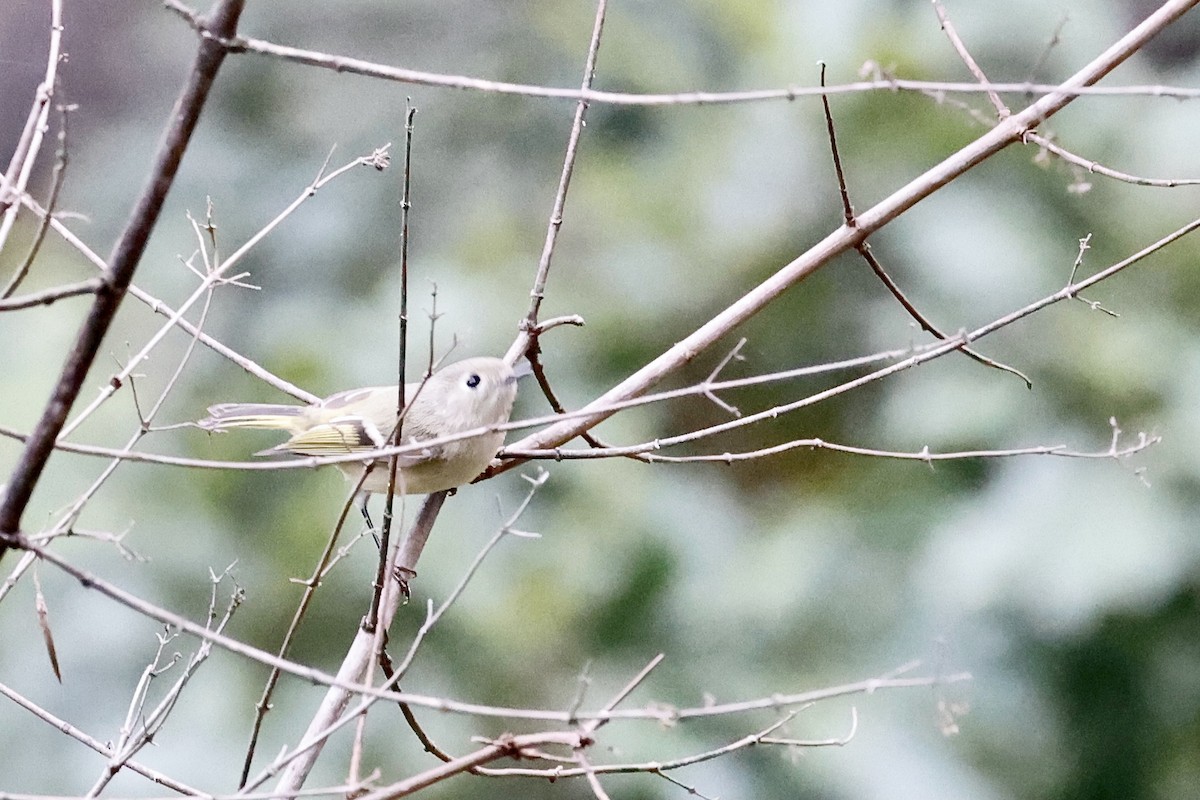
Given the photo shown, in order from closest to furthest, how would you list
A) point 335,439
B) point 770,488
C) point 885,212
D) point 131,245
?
1. point 131,245
2. point 885,212
3. point 335,439
4. point 770,488

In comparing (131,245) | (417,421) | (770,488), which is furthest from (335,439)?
(770,488)

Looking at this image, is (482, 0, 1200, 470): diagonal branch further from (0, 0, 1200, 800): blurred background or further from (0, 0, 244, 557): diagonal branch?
(0, 0, 1200, 800): blurred background

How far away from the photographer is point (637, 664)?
229 cm

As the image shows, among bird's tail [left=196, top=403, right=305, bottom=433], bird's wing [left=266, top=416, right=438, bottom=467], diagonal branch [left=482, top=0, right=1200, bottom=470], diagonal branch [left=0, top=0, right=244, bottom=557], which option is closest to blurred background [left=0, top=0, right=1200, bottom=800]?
Answer: bird's tail [left=196, top=403, right=305, bottom=433]

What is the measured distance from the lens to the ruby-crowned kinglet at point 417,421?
3.87ft

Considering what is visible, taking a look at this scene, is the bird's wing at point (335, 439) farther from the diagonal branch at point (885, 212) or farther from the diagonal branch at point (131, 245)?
the diagonal branch at point (131, 245)

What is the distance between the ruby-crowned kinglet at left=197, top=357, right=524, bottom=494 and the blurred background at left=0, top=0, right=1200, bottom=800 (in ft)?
2.38

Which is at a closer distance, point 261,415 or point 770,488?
point 261,415

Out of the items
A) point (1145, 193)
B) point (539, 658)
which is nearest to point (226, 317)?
point (539, 658)

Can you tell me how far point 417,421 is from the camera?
1.42 m

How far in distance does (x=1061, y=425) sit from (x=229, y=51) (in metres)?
1.90

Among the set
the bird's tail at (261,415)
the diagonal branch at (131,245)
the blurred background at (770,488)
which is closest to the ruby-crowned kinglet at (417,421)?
the bird's tail at (261,415)

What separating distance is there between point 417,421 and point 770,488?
4.36 feet

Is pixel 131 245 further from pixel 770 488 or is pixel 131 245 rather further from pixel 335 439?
pixel 770 488
